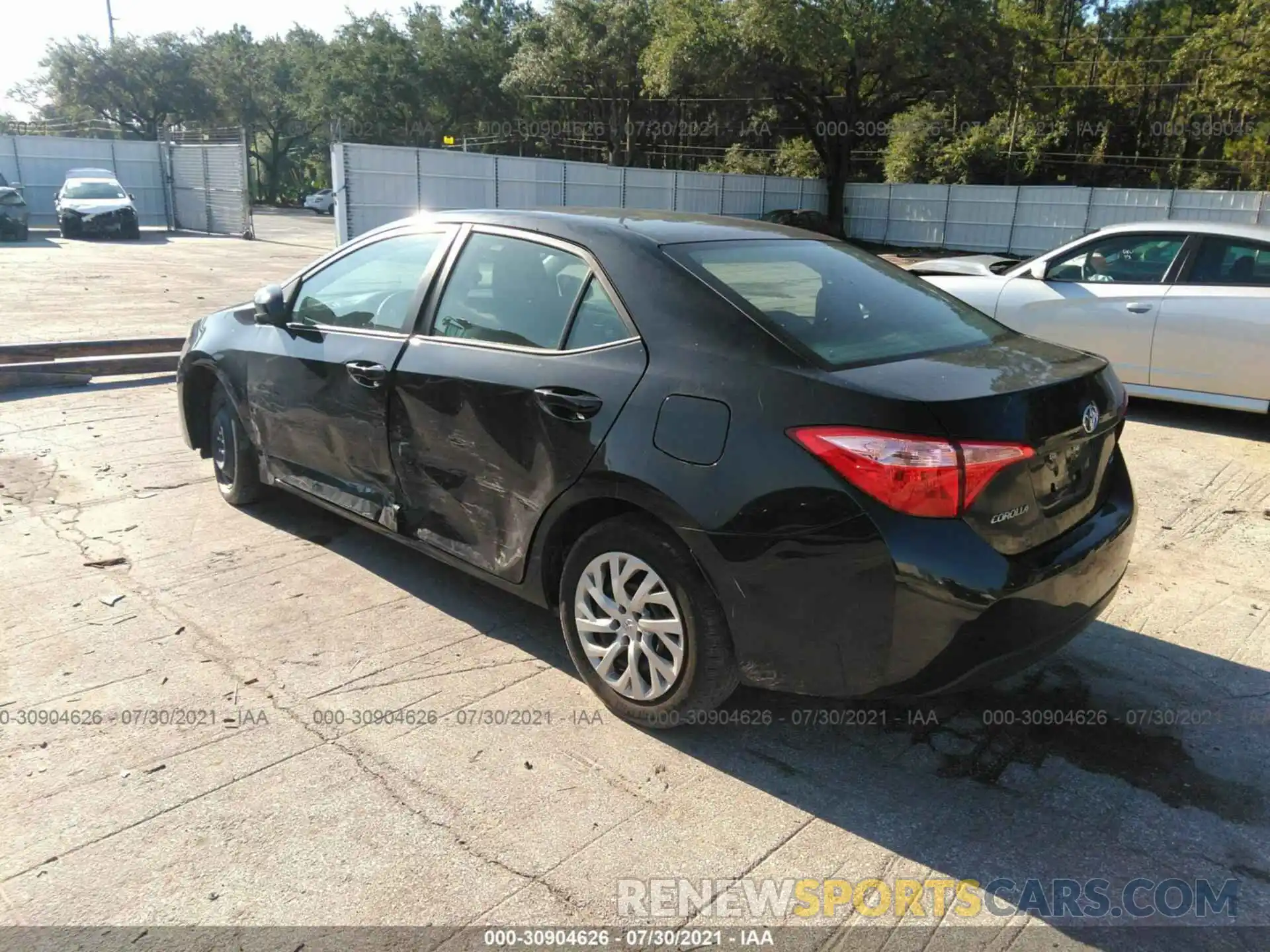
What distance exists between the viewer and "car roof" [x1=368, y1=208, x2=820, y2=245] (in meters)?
3.55

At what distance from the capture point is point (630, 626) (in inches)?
126

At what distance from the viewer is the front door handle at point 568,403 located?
3178 mm

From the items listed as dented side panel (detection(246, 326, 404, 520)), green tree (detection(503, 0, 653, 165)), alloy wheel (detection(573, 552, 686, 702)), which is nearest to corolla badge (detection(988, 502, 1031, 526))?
alloy wheel (detection(573, 552, 686, 702))

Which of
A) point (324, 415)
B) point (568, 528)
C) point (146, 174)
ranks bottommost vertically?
point (568, 528)

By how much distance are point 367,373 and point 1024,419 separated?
2.63 meters

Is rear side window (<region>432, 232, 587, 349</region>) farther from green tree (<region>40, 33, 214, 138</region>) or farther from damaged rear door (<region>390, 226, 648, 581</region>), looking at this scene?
green tree (<region>40, 33, 214, 138</region>)

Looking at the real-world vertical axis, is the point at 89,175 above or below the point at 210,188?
above

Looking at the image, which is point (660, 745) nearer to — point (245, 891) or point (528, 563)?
point (528, 563)

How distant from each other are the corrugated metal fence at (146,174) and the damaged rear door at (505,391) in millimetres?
29280

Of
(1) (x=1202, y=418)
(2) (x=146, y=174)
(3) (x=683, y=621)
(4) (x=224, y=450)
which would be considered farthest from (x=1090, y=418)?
(2) (x=146, y=174)

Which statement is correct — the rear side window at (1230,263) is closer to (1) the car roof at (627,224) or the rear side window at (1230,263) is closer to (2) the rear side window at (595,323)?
(1) the car roof at (627,224)

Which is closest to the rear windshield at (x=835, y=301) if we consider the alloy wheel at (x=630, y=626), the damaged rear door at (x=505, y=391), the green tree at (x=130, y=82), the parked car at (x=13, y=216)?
the damaged rear door at (x=505, y=391)

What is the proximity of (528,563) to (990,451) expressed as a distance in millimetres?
1687

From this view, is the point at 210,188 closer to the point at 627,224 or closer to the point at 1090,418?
the point at 627,224
